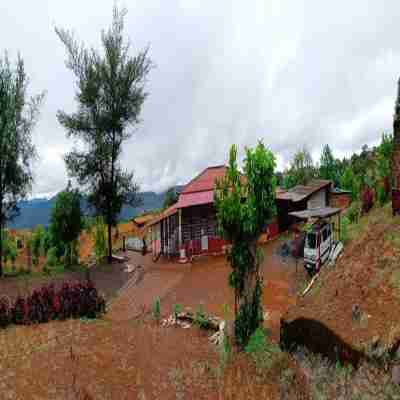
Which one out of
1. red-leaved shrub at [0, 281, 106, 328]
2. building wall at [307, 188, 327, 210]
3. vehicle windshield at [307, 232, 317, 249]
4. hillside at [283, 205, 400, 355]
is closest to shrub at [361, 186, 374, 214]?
building wall at [307, 188, 327, 210]

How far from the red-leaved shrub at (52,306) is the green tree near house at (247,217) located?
5.25 meters

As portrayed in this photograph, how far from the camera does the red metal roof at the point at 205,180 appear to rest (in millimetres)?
22750

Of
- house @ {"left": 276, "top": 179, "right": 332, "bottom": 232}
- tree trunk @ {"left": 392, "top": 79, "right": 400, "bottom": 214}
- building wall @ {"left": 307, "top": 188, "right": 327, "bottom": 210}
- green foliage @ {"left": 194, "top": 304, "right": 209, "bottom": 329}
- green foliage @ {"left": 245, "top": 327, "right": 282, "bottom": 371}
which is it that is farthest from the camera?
building wall @ {"left": 307, "top": 188, "right": 327, "bottom": 210}

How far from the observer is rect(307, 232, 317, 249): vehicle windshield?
42.6ft

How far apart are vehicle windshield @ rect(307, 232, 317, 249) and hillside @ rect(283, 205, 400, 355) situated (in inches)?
151

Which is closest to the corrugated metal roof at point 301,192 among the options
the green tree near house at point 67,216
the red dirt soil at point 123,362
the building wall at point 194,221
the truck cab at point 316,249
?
the building wall at point 194,221

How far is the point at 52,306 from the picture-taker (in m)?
9.26

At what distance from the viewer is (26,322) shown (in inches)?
352

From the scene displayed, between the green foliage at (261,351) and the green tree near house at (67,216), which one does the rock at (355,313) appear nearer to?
the green foliage at (261,351)

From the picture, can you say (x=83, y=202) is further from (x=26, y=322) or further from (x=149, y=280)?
(x=26, y=322)

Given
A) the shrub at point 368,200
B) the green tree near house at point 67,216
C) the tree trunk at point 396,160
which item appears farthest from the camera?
the green tree near house at point 67,216

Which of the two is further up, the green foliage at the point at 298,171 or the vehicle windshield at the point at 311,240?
the green foliage at the point at 298,171

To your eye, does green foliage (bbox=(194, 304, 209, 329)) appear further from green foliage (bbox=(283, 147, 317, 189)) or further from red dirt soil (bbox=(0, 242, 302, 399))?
green foliage (bbox=(283, 147, 317, 189))

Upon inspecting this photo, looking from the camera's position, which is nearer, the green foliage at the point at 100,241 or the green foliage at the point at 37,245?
the green foliage at the point at 100,241
